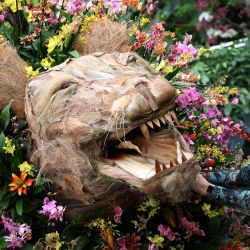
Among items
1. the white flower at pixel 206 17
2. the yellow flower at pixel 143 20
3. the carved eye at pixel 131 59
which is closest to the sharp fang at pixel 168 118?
the carved eye at pixel 131 59

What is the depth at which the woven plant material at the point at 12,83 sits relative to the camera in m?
2.51

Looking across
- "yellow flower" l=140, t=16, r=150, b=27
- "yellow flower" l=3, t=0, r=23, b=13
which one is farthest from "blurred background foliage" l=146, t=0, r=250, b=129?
"yellow flower" l=3, t=0, r=23, b=13

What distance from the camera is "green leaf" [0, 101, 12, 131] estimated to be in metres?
2.46

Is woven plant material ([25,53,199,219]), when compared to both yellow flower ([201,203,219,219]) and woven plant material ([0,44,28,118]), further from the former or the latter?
yellow flower ([201,203,219,219])

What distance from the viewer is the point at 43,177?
91.8 inches

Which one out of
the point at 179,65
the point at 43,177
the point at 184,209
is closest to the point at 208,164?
the point at 184,209

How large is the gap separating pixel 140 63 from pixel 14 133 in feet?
1.99

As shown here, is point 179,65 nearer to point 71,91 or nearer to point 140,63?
point 140,63

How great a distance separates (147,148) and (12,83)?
0.65 meters

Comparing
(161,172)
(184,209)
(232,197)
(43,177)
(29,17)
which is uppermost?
(29,17)

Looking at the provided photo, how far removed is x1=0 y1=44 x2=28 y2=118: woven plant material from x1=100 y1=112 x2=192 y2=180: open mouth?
1.63 feet

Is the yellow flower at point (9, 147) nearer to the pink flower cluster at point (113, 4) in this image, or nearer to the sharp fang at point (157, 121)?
the sharp fang at point (157, 121)

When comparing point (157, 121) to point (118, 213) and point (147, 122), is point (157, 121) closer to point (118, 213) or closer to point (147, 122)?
point (147, 122)

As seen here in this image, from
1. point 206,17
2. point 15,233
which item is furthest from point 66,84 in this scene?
point 206,17
